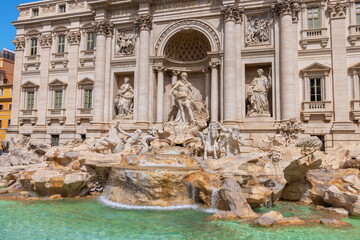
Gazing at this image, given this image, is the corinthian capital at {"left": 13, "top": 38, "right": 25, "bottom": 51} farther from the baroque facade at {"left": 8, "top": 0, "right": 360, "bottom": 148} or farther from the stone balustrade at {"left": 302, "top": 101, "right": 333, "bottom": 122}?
the stone balustrade at {"left": 302, "top": 101, "right": 333, "bottom": 122}

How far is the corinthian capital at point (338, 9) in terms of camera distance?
56.1ft

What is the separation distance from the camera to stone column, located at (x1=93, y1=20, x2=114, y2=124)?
807 inches

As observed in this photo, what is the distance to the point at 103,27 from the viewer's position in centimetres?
2108

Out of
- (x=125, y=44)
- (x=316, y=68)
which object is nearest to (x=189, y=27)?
(x=125, y=44)

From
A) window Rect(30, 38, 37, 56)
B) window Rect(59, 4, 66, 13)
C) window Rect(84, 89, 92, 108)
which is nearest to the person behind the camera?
window Rect(84, 89, 92, 108)

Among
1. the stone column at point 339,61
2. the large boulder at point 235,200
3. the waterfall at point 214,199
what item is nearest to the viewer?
the large boulder at point 235,200

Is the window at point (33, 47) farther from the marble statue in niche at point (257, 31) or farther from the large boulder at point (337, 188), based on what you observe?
the large boulder at point (337, 188)

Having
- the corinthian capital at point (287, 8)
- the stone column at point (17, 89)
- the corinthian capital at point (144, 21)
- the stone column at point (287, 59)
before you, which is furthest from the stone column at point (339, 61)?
the stone column at point (17, 89)

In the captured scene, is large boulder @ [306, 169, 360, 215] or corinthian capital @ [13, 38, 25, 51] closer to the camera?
large boulder @ [306, 169, 360, 215]

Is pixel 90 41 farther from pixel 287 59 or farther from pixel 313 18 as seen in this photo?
pixel 313 18

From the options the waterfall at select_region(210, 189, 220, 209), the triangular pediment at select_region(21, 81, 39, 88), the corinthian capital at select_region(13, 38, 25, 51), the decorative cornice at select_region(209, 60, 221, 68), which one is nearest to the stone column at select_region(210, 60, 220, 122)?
the decorative cornice at select_region(209, 60, 221, 68)

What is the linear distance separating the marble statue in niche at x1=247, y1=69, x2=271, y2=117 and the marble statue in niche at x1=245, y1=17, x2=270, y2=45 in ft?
6.72

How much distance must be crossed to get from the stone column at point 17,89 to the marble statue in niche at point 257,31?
19373 mm

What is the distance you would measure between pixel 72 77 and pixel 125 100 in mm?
5434
